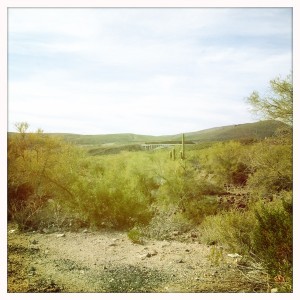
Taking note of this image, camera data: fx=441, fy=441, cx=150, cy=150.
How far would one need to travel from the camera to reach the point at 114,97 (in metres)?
5.64

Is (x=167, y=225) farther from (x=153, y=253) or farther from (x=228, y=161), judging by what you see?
(x=228, y=161)

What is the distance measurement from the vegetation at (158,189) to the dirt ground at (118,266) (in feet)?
0.45

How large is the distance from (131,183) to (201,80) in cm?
159

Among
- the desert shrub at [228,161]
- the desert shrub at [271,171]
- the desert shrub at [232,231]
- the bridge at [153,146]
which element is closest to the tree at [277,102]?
the desert shrub at [271,171]

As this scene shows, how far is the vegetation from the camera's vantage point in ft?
18.0

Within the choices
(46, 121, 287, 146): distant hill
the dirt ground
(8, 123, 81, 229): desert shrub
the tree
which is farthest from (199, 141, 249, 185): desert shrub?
(8, 123, 81, 229): desert shrub

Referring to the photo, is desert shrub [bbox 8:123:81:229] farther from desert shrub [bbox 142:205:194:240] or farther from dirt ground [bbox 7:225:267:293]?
desert shrub [bbox 142:205:194:240]

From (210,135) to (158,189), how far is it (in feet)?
3.16

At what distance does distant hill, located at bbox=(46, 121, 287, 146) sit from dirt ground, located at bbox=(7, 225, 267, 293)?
1195 millimetres

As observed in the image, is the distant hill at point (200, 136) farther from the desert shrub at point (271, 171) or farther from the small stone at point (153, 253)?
the small stone at point (153, 253)

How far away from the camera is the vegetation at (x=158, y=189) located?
18.0ft

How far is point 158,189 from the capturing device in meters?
5.70
